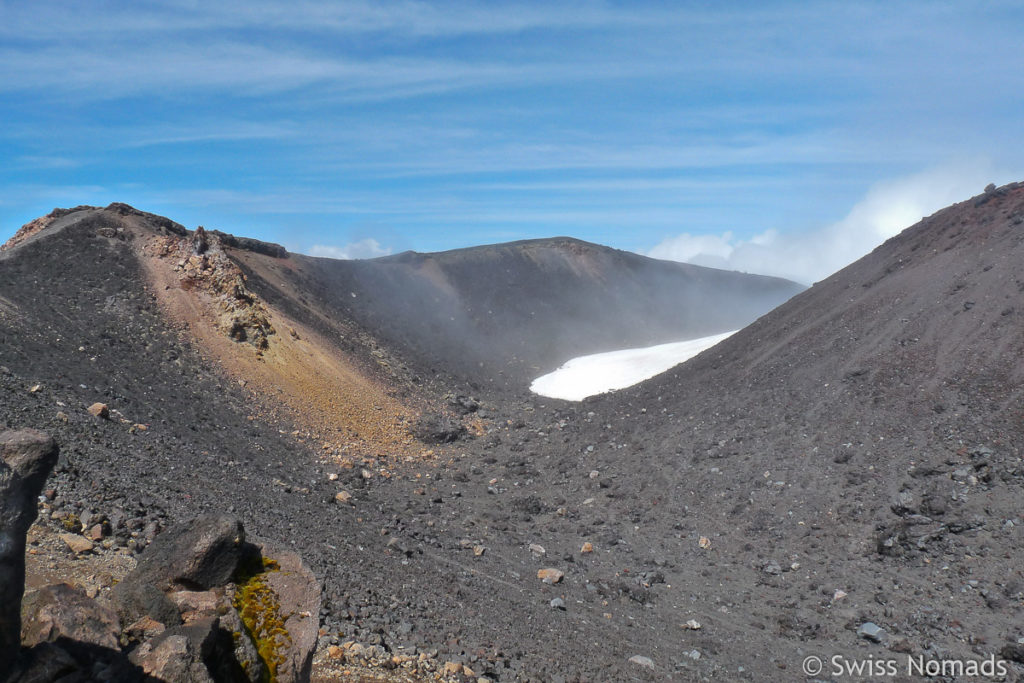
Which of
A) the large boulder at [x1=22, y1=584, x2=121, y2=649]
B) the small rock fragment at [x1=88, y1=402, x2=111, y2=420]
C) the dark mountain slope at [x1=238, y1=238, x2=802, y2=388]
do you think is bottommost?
the large boulder at [x1=22, y1=584, x2=121, y2=649]

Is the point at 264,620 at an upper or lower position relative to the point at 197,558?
lower

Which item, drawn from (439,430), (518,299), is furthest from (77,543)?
(518,299)

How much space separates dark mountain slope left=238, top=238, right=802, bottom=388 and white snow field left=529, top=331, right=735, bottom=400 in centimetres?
126

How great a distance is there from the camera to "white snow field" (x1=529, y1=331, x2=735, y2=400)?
29.2 m

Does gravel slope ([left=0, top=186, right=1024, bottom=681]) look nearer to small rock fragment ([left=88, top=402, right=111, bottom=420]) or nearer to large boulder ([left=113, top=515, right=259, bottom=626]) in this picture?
small rock fragment ([left=88, top=402, right=111, bottom=420])

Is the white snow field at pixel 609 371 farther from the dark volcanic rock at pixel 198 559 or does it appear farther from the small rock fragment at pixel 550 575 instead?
the dark volcanic rock at pixel 198 559

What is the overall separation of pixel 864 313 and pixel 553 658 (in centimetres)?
1491

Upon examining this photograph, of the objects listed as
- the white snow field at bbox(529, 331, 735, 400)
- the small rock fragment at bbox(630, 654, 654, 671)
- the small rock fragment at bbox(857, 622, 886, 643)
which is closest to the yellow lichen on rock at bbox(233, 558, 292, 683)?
the small rock fragment at bbox(630, 654, 654, 671)

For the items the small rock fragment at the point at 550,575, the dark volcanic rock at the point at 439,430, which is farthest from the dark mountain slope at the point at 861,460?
the dark volcanic rock at the point at 439,430

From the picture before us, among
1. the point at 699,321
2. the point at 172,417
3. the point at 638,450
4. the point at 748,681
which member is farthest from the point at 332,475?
the point at 699,321

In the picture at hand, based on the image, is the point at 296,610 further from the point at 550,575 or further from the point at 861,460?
the point at 861,460

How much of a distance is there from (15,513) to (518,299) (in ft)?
127

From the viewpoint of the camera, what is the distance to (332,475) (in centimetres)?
1495

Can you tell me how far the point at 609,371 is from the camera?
31.8 meters
